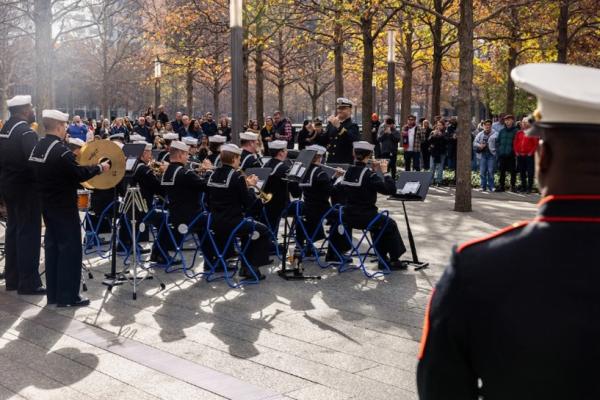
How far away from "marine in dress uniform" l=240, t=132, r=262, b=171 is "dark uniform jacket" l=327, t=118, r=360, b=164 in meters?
3.03

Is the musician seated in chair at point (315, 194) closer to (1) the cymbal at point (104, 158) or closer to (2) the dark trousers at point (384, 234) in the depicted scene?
(2) the dark trousers at point (384, 234)

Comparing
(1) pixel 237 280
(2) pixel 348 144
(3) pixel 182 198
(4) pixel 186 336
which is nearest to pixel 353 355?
A: (4) pixel 186 336

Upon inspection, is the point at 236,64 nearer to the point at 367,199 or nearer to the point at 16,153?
the point at 367,199

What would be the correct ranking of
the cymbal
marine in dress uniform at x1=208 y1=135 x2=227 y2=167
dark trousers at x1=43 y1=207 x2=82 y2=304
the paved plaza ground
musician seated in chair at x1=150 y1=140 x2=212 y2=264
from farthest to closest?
1. marine in dress uniform at x1=208 y1=135 x2=227 y2=167
2. musician seated in chair at x1=150 y1=140 x2=212 y2=264
3. the cymbal
4. dark trousers at x1=43 y1=207 x2=82 y2=304
5. the paved plaza ground

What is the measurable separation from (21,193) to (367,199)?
13.7ft

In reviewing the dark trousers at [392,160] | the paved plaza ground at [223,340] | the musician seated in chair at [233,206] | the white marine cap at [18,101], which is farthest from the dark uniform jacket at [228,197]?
the dark trousers at [392,160]

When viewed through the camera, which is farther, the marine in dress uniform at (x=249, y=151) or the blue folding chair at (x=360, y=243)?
the marine in dress uniform at (x=249, y=151)

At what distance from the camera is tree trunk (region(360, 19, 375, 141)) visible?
24297mm

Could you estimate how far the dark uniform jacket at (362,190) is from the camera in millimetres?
10516

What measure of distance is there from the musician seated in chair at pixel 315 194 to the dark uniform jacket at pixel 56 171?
352 centimetres

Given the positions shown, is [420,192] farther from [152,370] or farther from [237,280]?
[152,370]

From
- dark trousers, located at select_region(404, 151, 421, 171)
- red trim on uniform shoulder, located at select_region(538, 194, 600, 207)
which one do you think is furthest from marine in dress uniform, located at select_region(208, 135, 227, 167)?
red trim on uniform shoulder, located at select_region(538, 194, 600, 207)

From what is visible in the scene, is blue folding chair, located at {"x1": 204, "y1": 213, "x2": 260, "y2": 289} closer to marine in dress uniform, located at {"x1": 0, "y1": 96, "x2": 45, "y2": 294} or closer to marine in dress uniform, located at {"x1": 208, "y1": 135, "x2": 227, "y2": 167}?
marine in dress uniform, located at {"x1": 0, "y1": 96, "x2": 45, "y2": 294}

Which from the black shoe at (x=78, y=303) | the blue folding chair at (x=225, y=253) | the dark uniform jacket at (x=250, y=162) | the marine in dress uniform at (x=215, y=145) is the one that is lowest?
the black shoe at (x=78, y=303)
